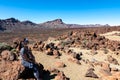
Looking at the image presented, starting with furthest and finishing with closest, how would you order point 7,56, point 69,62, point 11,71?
point 69,62
point 7,56
point 11,71

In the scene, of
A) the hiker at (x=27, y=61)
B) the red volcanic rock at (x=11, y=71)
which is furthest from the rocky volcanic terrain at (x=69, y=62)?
the hiker at (x=27, y=61)

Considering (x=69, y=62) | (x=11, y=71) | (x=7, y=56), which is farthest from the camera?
(x=69, y=62)

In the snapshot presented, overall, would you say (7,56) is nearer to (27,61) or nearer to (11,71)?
(11,71)

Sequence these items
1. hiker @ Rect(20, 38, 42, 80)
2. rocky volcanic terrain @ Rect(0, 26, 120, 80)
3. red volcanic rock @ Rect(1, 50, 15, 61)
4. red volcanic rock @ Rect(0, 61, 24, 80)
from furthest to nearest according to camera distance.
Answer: red volcanic rock @ Rect(1, 50, 15, 61)
rocky volcanic terrain @ Rect(0, 26, 120, 80)
red volcanic rock @ Rect(0, 61, 24, 80)
hiker @ Rect(20, 38, 42, 80)

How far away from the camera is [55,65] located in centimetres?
1383

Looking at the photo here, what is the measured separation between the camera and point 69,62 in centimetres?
1496

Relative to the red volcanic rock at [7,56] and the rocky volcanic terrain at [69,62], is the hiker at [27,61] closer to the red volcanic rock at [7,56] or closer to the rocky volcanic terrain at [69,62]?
the rocky volcanic terrain at [69,62]

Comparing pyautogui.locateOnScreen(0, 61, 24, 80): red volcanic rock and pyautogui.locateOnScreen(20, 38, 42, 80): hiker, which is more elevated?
pyautogui.locateOnScreen(20, 38, 42, 80): hiker

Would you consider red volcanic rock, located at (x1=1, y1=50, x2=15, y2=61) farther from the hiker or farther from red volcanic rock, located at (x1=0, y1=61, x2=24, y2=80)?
the hiker

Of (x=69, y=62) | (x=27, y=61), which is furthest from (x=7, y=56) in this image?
(x=69, y=62)

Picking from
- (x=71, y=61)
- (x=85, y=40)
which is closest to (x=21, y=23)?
(x=85, y=40)

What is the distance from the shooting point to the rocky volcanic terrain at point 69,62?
10.3 m

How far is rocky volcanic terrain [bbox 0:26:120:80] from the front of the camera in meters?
10.3

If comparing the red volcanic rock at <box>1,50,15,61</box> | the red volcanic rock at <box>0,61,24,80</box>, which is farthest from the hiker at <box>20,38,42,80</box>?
the red volcanic rock at <box>1,50,15,61</box>
